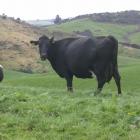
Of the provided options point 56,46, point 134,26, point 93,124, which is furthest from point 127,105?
point 134,26

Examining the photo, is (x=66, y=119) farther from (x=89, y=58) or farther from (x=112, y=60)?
(x=112, y=60)

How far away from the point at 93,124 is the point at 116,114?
937 mm

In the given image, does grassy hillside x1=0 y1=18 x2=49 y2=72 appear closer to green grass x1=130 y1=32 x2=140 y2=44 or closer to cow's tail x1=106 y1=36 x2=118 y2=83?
cow's tail x1=106 y1=36 x2=118 y2=83

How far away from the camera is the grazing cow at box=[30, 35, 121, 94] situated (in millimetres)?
16531

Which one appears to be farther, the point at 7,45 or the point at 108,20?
the point at 108,20

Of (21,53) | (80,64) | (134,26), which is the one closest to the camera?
(80,64)

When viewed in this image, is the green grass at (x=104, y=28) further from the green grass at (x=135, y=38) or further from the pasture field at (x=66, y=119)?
the pasture field at (x=66, y=119)

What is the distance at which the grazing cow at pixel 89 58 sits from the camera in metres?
16.5

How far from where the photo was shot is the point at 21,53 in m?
63.2

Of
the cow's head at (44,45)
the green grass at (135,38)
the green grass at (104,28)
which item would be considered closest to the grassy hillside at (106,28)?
the green grass at (104,28)

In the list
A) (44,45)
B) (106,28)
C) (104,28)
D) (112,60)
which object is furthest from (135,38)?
(112,60)

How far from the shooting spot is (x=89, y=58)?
659 inches

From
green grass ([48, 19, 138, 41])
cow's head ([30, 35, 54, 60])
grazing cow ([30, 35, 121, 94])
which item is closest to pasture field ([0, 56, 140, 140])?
grazing cow ([30, 35, 121, 94])

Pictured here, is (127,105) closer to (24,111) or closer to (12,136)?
(24,111)
